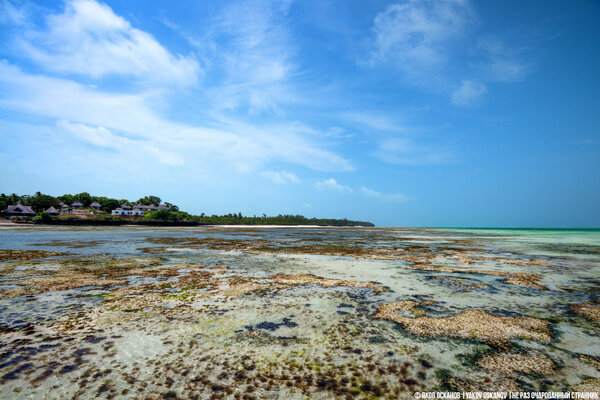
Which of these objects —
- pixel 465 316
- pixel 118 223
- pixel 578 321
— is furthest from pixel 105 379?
pixel 118 223

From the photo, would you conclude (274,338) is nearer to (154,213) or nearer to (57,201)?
(154,213)

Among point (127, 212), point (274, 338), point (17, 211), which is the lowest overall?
point (274, 338)

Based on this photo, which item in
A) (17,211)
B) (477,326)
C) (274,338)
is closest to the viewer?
(274,338)

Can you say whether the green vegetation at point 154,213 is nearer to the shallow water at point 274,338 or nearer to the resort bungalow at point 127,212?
the resort bungalow at point 127,212

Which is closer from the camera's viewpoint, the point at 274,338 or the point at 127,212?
the point at 274,338

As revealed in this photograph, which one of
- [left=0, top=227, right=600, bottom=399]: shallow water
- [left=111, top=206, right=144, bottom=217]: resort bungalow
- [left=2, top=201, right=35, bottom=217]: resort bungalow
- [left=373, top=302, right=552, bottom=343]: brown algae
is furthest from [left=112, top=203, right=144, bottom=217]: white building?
[left=373, top=302, right=552, bottom=343]: brown algae

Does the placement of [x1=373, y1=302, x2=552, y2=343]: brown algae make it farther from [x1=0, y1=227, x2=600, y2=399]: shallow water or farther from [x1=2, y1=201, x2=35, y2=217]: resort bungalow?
[x1=2, y1=201, x2=35, y2=217]: resort bungalow

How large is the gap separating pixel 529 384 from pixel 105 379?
20.7 feet

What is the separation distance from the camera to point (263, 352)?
5059 millimetres

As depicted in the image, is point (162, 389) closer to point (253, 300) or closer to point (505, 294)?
point (253, 300)

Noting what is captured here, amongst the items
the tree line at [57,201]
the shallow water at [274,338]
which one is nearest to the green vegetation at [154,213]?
the tree line at [57,201]

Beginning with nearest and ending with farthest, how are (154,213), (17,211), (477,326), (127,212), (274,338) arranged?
(274,338), (477,326), (17,211), (154,213), (127,212)

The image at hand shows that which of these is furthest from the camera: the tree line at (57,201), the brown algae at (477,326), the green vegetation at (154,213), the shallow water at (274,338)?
the tree line at (57,201)

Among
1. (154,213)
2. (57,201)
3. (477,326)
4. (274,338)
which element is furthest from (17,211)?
(477,326)
